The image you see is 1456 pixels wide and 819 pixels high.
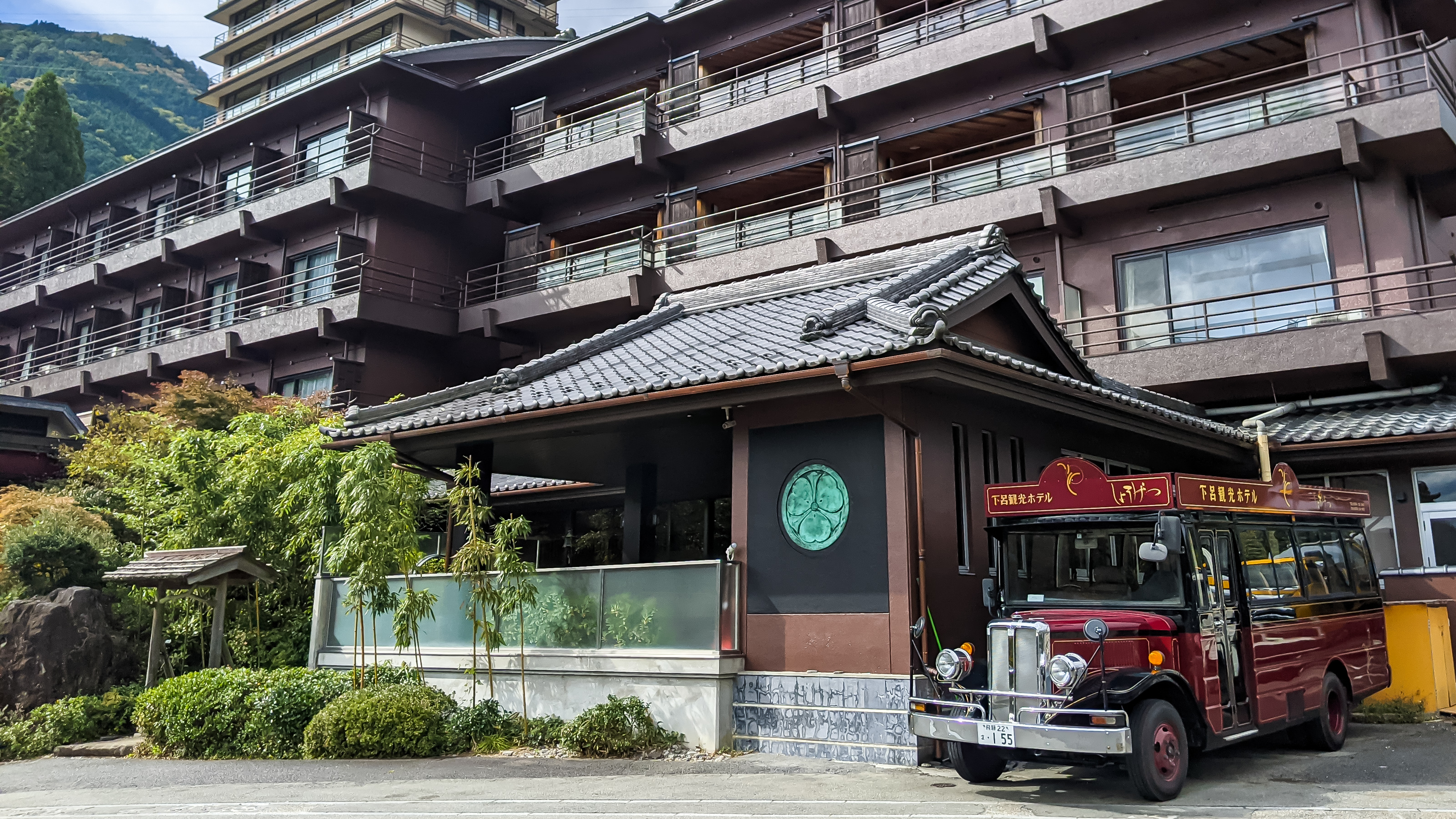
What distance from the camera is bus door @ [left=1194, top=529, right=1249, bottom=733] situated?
340 inches

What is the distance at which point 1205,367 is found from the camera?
18516 millimetres

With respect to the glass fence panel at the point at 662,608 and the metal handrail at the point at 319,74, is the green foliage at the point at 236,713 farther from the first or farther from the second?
the metal handrail at the point at 319,74

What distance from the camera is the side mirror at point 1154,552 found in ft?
27.1

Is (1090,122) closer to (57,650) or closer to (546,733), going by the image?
(546,733)

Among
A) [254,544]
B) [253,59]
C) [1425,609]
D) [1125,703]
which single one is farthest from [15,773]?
[253,59]

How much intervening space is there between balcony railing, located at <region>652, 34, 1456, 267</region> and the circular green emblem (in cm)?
1229

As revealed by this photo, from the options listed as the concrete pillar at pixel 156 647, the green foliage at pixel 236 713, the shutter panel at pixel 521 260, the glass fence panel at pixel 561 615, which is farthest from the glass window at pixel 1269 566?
the shutter panel at pixel 521 260

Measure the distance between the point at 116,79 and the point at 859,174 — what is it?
388 ft

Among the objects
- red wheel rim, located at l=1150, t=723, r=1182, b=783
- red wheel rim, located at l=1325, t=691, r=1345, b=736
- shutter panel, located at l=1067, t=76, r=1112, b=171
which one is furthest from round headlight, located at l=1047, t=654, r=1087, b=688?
shutter panel, located at l=1067, t=76, r=1112, b=171

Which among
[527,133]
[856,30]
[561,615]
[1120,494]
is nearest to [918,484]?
[1120,494]

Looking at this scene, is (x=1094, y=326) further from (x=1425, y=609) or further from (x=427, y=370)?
(x=427, y=370)

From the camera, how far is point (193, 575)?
47.3 feet

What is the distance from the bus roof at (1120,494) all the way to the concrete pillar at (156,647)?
12.1 meters

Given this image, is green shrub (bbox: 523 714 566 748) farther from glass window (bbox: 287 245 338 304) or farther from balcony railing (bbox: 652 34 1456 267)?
glass window (bbox: 287 245 338 304)
